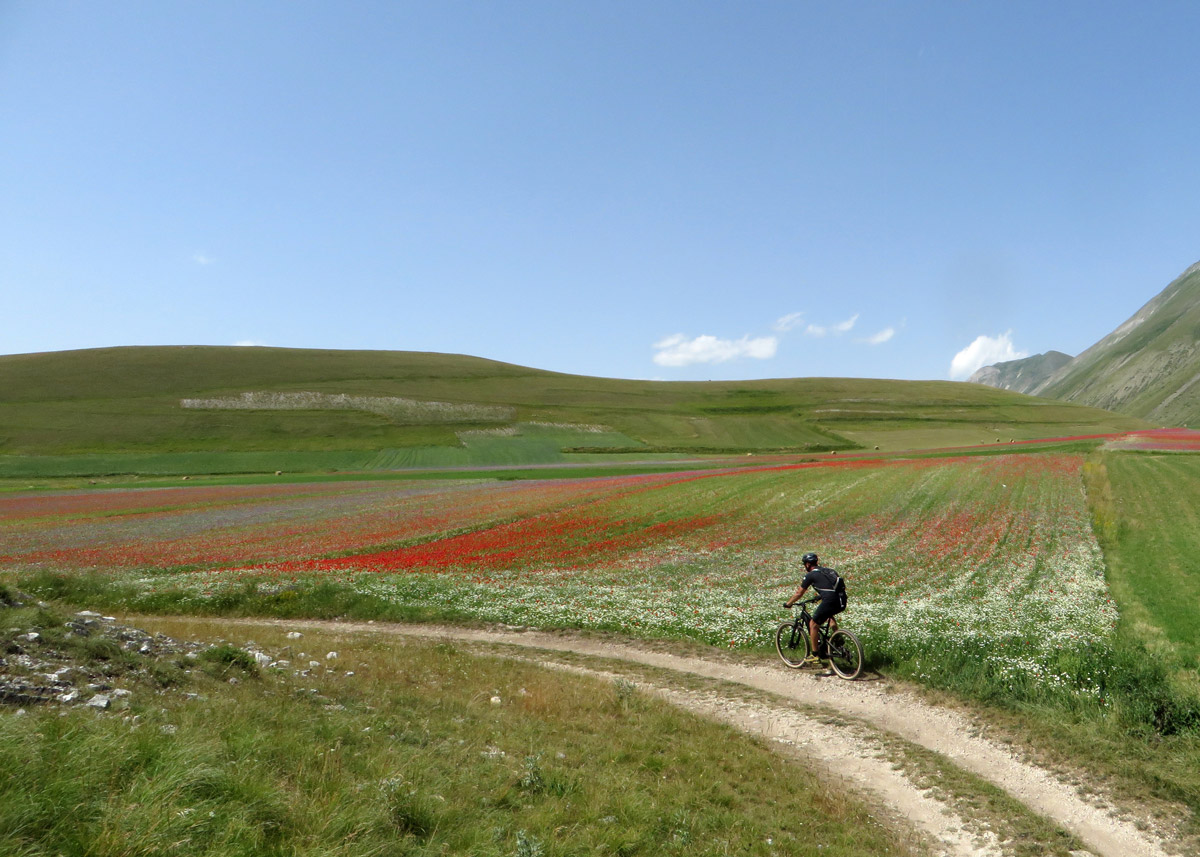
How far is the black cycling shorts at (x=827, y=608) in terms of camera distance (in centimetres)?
1501

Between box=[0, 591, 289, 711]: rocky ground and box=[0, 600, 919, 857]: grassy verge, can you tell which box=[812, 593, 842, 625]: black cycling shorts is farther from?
box=[0, 591, 289, 711]: rocky ground

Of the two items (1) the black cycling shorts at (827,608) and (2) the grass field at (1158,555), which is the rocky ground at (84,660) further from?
(2) the grass field at (1158,555)

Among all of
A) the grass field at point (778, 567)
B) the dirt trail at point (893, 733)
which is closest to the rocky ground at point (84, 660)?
the dirt trail at point (893, 733)

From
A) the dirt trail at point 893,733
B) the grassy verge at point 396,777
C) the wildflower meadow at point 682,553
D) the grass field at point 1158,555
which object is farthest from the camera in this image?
the wildflower meadow at point 682,553

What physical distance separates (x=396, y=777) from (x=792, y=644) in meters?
12.4

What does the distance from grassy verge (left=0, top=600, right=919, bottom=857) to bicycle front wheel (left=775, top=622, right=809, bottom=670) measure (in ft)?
17.4

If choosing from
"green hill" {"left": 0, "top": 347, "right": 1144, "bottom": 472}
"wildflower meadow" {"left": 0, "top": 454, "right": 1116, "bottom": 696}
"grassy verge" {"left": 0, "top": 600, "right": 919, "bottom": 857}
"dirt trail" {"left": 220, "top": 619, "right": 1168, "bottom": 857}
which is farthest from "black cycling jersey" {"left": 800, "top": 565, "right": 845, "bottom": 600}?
"green hill" {"left": 0, "top": 347, "right": 1144, "bottom": 472}

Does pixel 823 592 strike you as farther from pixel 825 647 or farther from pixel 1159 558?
pixel 1159 558

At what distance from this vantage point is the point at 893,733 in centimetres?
1195

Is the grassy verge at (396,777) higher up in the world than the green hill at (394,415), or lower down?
lower down

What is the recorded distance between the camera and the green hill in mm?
110062

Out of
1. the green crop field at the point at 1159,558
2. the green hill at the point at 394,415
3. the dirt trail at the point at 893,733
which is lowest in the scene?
the dirt trail at the point at 893,733

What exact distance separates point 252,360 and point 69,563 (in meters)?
171

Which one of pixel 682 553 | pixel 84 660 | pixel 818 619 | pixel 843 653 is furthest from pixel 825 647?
pixel 682 553
